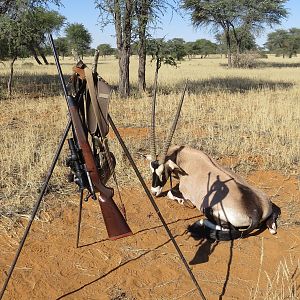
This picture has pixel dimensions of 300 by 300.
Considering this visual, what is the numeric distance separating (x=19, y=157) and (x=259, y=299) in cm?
429

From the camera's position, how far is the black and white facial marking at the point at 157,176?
5.29 m

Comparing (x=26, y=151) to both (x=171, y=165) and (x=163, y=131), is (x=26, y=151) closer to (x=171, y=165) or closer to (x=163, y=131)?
(x=171, y=165)

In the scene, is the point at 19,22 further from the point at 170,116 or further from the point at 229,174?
the point at 229,174

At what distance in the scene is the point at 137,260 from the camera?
4059 millimetres

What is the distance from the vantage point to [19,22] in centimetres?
1323

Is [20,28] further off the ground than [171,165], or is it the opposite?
[20,28]

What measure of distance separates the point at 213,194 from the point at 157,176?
0.81 metres

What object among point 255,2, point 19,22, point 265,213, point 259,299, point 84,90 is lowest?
point 259,299

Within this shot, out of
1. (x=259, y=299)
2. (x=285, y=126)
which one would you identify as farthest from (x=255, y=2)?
(x=259, y=299)

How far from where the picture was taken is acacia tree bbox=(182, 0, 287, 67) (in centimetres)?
3519

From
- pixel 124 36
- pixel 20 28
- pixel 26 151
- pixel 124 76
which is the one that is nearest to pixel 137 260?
pixel 26 151

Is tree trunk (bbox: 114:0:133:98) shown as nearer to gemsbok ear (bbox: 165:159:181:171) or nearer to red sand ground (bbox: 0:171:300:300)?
gemsbok ear (bbox: 165:159:181:171)

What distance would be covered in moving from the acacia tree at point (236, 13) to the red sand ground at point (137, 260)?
32.2 metres

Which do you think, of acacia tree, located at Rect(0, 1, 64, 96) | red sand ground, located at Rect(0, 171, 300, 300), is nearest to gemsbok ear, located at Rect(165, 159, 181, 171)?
red sand ground, located at Rect(0, 171, 300, 300)
